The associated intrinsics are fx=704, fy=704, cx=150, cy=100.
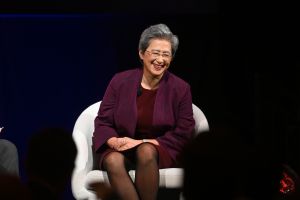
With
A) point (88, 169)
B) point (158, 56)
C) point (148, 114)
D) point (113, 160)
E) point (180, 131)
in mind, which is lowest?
point (88, 169)

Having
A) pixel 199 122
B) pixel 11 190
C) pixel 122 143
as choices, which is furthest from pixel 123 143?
pixel 11 190

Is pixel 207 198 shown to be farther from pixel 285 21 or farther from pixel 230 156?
pixel 285 21

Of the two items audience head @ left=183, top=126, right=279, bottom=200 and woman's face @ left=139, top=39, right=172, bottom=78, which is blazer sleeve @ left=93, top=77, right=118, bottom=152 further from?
audience head @ left=183, top=126, right=279, bottom=200

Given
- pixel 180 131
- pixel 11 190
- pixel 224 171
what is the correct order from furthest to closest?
pixel 180 131 → pixel 224 171 → pixel 11 190

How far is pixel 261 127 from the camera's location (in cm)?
538

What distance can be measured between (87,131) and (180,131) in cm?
62

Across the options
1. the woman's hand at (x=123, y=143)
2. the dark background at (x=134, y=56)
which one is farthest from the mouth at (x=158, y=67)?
the dark background at (x=134, y=56)

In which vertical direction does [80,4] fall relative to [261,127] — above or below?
above

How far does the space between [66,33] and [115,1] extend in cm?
45

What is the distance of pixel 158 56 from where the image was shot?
182 inches

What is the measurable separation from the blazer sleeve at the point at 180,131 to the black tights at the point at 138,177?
22 cm

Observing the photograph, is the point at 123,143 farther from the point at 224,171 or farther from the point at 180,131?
the point at 224,171

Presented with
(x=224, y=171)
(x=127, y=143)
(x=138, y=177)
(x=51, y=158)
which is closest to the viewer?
(x=224, y=171)

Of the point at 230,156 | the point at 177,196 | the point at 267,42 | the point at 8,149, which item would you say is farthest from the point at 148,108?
the point at 230,156
